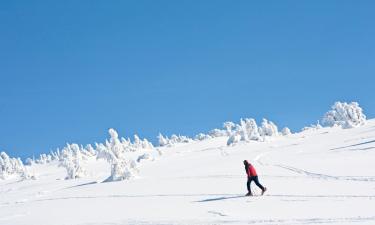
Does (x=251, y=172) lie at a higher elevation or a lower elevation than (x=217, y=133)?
lower

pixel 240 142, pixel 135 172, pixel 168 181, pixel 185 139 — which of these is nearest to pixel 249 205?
pixel 168 181

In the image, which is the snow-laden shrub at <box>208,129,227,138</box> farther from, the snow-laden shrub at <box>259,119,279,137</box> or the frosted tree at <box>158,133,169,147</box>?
the snow-laden shrub at <box>259,119,279,137</box>

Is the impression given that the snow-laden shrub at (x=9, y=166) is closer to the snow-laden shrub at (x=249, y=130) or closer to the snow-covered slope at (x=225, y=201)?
the snow-laden shrub at (x=249, y=130)

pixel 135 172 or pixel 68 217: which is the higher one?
pixel 135 172

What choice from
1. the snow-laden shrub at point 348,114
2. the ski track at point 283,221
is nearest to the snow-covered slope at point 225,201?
the ski track at point 283,221

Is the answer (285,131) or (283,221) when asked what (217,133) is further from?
(283,221)

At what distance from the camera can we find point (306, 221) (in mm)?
17953

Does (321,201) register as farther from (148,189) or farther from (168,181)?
(168,181)

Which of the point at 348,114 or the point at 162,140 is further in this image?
Result: the point at 162,140

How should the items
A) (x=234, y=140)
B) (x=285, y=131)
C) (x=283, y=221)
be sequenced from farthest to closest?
(x=285, y=131), (x=234, y=140), (x=283, y=221)

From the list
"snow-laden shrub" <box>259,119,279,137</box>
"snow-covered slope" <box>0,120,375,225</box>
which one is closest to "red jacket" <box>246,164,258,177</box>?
"snow-covered slope" <box>0,120,375,225</box>

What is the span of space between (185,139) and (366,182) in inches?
5531

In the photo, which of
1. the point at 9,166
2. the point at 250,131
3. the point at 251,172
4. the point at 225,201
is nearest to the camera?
the point at 225,201

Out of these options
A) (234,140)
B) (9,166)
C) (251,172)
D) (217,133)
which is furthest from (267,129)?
(251,172)
